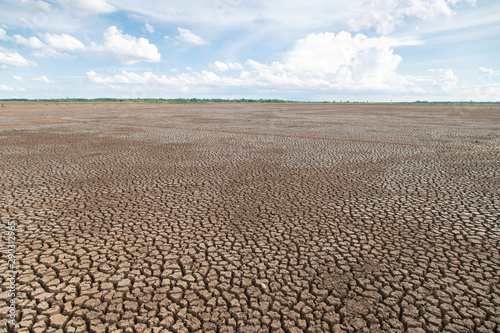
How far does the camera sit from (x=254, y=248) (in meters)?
3.71

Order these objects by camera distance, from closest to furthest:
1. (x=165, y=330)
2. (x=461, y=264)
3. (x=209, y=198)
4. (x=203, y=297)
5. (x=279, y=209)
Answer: (x=165, y=330), (x=203, y=297), (x=461, y=264), (x=279, y=209), (x=209, y=198)

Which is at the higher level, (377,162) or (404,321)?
(377,162)

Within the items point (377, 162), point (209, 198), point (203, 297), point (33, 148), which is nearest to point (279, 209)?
point (209, 198)

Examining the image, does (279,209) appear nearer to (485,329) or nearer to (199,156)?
(485,329)

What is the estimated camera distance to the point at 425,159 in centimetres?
906

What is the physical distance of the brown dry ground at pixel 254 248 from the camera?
259 cm

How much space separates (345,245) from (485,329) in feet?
5.09

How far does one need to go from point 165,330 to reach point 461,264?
3.19 metres

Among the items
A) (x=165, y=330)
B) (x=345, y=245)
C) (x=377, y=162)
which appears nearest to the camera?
(x=165, y=330)

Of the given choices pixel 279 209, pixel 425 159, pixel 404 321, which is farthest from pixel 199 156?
pixel 404 321

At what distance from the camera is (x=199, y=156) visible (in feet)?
30.8

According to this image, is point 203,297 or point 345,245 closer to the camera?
point 203,297

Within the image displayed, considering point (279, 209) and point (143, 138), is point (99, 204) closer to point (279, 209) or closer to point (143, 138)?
point (279, 209)

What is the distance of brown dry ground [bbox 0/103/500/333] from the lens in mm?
2592
